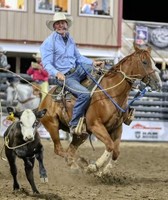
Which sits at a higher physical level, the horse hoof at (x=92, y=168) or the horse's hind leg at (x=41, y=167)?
the horse's hind leg at (x=41, y=167)

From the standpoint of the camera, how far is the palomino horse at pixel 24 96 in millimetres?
15383

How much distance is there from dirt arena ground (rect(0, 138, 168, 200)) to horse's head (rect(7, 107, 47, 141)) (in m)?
0.71

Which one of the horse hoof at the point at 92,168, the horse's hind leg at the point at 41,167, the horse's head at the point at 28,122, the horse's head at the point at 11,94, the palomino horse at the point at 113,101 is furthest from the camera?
the horse's head at the point at 11,94

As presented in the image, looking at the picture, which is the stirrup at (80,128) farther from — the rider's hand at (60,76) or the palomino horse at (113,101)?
the rider's hand at (60,76)

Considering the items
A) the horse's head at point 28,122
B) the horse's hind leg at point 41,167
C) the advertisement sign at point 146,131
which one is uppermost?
the horse's head at point 28,122

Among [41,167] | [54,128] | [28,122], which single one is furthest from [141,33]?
[28,122]

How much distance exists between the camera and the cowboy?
368 inches

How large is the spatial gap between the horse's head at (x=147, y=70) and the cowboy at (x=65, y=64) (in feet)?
2.51

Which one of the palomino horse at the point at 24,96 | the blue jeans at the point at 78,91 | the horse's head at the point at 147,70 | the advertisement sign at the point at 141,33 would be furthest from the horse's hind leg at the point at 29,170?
the advertisement sign at the point at 141,33

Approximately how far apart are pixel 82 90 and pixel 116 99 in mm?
494

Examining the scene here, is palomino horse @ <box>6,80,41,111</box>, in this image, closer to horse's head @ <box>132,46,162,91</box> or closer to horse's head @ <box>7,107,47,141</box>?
horse's head @ <box>132,46,162,91</box>

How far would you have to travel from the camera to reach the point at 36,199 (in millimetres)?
7438

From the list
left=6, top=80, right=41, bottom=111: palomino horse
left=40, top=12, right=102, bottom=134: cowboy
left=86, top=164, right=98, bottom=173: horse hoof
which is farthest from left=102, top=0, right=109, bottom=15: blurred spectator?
left=86, top=164, right=98, bottom=173: horse hoof

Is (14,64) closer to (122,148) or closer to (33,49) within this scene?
(33,49)
